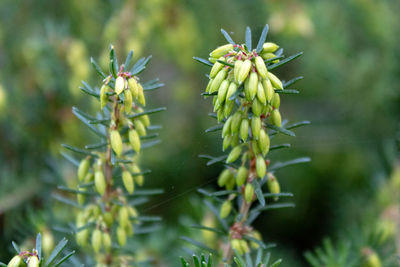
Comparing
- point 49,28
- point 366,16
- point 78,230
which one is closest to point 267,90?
point 78,230

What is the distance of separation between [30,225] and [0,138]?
47 centimetres

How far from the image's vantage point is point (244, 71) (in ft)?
1.63

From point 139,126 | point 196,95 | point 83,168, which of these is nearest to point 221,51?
point 139,126

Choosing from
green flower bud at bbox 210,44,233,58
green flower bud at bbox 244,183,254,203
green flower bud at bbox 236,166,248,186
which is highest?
green flower bud at bbox 210,44,233,58

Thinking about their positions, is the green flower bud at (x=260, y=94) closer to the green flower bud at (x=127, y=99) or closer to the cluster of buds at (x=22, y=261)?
the green flower bud at (x=127, y=99)

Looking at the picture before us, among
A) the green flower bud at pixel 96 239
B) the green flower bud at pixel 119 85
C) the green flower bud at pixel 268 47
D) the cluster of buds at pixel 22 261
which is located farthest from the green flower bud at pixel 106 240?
the green flower bud at pixel 268 47

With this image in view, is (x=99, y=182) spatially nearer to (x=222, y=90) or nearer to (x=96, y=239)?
(x=96, y=239)

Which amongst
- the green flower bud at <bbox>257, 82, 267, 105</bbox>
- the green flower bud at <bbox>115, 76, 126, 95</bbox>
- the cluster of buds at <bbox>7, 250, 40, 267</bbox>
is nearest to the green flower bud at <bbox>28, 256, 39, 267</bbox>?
the cluster of buds at <bbox>7, 250, 40, 267</bbox>

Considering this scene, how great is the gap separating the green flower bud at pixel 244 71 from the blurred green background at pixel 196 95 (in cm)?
51

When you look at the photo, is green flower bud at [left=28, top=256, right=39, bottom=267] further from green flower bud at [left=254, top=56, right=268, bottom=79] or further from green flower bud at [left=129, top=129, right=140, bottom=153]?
green flower bud at [left=254, top=56, right=268, bottom=79]

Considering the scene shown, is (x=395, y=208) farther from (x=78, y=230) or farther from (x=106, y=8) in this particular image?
(x=106, y=8)

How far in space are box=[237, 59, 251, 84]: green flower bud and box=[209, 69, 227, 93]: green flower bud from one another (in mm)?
25

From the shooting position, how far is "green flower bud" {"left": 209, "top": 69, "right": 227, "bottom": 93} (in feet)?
1.69

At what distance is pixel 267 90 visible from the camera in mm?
508
